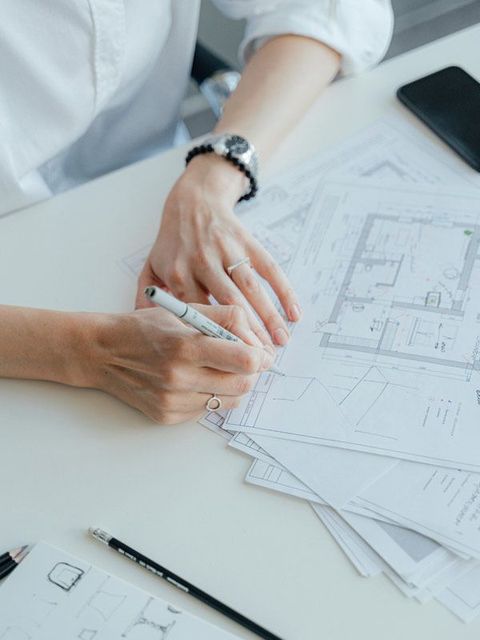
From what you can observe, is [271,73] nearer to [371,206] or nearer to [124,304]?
[371,206]

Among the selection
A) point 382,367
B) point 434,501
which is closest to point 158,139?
point 382,367

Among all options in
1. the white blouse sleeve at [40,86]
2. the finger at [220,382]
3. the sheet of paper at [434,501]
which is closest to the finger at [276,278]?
the finger at [220,382]

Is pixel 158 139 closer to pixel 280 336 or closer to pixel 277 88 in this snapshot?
pixel 277 88

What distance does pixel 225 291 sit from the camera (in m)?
0.85

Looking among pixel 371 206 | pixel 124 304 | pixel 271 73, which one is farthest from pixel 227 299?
pixel 271 73

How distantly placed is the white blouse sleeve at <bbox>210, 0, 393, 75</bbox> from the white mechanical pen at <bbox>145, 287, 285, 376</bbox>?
0.51 metres

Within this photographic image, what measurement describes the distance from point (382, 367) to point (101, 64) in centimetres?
53

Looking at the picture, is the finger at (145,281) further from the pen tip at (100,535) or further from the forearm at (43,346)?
the pen tip at (100,535)

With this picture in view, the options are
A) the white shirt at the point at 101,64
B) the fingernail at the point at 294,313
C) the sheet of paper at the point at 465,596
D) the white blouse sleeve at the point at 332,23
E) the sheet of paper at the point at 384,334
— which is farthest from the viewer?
the white blouse sleeve at the point at 332,23

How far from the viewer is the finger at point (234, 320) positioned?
78 centimetres

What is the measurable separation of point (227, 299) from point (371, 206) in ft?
0.74

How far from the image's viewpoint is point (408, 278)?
2.82 ft

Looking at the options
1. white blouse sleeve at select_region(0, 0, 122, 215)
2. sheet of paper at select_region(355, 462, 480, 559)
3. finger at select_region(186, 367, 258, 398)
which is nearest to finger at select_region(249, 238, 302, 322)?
finger at select_region(186, 367, 258, 398)

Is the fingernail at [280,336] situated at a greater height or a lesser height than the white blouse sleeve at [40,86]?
lesser
